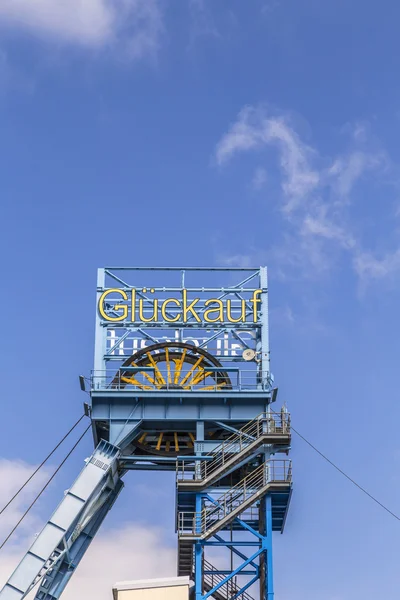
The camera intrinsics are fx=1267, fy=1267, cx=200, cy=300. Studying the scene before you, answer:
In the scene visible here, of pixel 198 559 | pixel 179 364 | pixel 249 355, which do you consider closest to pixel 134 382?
pixel 179 364

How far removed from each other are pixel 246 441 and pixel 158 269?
1153cm

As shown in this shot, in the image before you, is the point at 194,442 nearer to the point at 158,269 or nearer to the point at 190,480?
the point at 190,480

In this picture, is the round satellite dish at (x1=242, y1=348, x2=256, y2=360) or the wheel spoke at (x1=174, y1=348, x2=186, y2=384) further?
the wheel spoke at (x1=174, y1=348, x2=186, y2=384)

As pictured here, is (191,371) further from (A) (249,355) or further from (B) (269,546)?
(B) (269,546)

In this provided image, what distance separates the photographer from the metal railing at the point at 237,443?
64812 millimetres

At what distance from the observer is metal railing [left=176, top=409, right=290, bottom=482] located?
64812 mm

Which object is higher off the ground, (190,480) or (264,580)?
(190,480)

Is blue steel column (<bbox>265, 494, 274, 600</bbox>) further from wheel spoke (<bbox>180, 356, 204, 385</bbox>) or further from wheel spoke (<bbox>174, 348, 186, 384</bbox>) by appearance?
wheel spoke (<bbox>174, 348, 186, 384</bbox>)

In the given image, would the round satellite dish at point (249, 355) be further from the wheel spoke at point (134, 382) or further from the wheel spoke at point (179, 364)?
the wheel spoke at point (134, 382)

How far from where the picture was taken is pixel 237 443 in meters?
65.7

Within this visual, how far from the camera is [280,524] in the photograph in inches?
2650

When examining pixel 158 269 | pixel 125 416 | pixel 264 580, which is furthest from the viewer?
pixel 158 269

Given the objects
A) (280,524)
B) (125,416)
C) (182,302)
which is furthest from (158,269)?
(280,524)

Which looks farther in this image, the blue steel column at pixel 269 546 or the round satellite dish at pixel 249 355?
the round satellite dish at pixel 249 355
